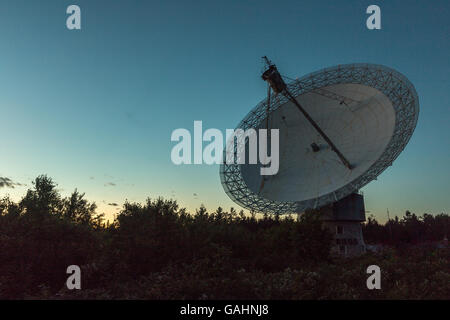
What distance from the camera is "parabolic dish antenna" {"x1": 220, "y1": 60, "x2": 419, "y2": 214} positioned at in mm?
24531

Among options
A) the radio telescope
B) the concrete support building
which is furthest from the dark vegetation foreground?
the concrete support building

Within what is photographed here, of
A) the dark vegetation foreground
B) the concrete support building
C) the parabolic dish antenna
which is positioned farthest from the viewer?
the concrete support building

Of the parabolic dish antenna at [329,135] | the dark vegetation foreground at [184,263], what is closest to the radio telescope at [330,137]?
the parabolic dish antenna at [329,135]

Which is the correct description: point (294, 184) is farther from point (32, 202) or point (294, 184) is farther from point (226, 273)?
point (32, 202)

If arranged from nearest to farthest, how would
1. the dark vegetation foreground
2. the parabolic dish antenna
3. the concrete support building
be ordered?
the dark vegetation foreground
the parabolic dish antenna
the concrete support building

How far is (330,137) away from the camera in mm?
29359

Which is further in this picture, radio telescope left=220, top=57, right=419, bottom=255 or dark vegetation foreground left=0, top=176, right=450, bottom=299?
radio telescope left=220, top=57, right=419, bottom=255

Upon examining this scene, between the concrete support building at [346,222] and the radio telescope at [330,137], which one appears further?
the concrete support building at [346,222]

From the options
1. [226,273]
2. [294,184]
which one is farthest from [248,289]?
[294,184]

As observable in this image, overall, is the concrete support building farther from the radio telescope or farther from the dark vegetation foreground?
the dark vegetation foreground

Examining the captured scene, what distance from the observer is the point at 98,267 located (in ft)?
58.6

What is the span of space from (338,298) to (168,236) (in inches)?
500

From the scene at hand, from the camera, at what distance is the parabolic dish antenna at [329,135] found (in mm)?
24531

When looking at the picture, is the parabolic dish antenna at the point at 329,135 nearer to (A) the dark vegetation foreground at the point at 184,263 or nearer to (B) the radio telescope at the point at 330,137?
(B) the radio telescope at the point at 330,137
